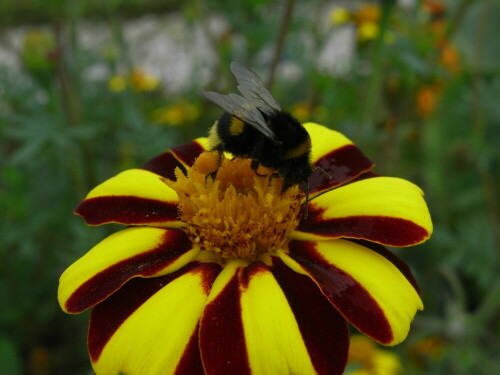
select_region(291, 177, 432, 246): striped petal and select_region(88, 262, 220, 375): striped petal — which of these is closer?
select_region(88, 262, 220, 375): striped petal

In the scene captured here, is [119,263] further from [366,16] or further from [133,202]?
[366,16]

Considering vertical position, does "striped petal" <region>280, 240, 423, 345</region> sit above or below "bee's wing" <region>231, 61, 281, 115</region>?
below

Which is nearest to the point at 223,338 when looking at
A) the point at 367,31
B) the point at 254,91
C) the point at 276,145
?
the point at 276,145

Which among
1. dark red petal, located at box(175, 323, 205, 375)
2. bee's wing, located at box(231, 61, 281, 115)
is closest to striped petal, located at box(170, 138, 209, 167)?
bee's wing, located at box(231, 61, 281, 115)

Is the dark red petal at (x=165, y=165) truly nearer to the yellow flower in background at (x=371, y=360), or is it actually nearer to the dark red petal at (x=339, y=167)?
the dark red petal at (x=339, y=167)

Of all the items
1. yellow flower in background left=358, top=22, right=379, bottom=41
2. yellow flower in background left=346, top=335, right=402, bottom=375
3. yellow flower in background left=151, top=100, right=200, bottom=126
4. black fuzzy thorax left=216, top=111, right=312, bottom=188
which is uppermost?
black fuzzy thorax left=216, top=111, right=312, bottom=188

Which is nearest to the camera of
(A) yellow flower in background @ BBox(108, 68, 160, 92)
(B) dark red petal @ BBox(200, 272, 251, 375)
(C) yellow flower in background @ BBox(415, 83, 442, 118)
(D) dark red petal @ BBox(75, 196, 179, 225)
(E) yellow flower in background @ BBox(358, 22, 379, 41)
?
(B) dark red petal @ BBox(200, 272, 251, 375)

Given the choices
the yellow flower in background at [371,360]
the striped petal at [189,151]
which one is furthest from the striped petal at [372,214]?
the yellow flower in background at [371,360]

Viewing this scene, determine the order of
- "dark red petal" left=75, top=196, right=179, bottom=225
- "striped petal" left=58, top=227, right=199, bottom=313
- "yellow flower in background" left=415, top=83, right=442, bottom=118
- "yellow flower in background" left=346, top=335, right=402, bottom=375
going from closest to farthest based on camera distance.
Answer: "striped petal" left=58, top=227, right=199, bottom=313 → "dark red petal" left=75, top=196, right=179, bottom=225 → "yellow flower in background" left=346, top=335, right=402, bottom=375 → "yellow flower in background" left=415, top=83, right=442, bottom=118

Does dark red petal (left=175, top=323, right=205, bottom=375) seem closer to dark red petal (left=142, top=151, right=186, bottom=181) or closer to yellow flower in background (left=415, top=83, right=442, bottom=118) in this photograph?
dark red petal (left=142, top=151, right=186, bottom=181)
